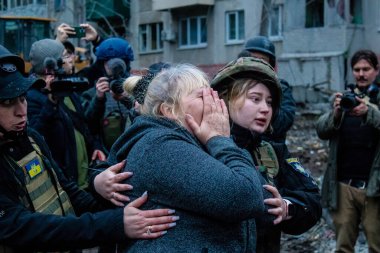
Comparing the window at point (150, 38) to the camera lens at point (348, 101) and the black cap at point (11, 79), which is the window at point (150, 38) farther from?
the black cap at point (11, 79)

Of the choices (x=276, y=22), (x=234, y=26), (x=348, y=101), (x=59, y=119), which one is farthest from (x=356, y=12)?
(x=59, y=119)

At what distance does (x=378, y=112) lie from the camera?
5.95 m

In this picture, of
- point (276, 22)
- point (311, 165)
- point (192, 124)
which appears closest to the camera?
point (192, 124)

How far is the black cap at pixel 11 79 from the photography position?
2.99 metres

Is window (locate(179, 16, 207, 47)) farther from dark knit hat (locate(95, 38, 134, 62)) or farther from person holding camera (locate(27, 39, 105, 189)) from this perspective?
person holding camera (locate(27, 39, 105, 189))

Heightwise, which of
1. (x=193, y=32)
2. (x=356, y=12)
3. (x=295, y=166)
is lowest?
(x=295, y=166)

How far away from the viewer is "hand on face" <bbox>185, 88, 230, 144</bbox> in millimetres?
2635

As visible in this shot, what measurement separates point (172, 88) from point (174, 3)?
28.9 metres

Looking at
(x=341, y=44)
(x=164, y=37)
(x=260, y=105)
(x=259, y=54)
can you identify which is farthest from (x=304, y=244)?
(x=164, y=37)

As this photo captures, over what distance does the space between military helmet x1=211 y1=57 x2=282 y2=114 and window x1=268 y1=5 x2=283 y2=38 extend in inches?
927

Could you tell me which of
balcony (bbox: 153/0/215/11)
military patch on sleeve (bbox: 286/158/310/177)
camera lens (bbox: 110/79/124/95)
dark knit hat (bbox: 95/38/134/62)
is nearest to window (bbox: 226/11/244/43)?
balcony (bbox: 153/0/215/11)

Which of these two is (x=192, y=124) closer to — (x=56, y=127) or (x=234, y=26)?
(x=56, y=127)

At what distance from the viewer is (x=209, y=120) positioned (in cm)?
266

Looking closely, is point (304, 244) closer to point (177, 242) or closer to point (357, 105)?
point (357, 105)
